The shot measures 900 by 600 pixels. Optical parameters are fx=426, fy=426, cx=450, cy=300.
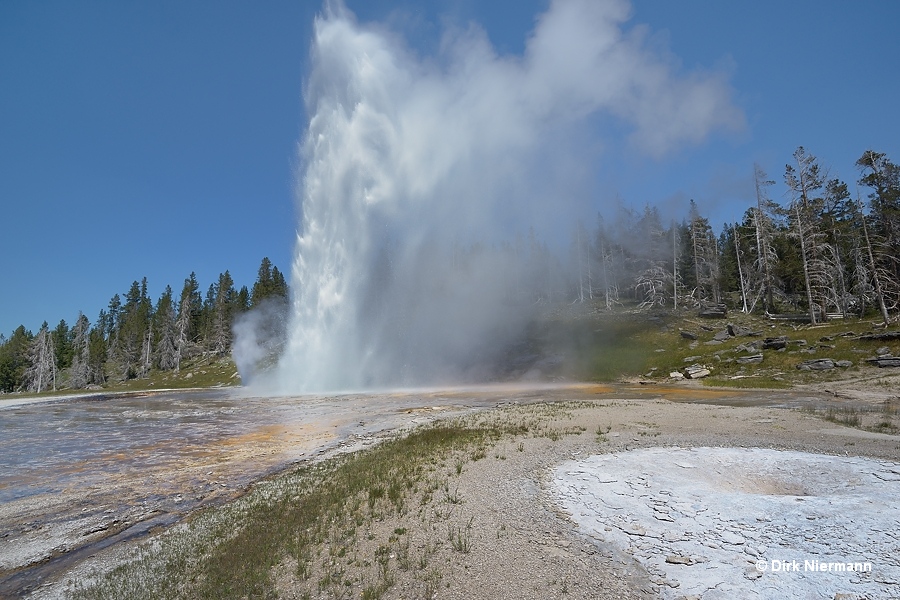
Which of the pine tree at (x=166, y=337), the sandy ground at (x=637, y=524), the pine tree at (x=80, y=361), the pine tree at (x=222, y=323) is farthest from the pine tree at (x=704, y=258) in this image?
the pine tree at (x=80, y=361)

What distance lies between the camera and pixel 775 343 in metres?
43.6

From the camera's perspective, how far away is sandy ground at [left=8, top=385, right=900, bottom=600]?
683 centimetres

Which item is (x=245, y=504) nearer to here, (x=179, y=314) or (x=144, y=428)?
(x=144, y=428)

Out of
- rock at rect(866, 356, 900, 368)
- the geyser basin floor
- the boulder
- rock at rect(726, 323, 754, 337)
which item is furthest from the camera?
the boulder

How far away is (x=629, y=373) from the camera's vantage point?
51.7 meters

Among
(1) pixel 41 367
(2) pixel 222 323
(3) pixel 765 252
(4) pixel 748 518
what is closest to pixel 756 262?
(3) pixel 765 252

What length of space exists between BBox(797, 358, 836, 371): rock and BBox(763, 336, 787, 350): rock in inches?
208

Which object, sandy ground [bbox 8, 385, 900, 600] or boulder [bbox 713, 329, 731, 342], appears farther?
boulder [bbox 713, 329, 731, 342]

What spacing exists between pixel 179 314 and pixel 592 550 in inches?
4955

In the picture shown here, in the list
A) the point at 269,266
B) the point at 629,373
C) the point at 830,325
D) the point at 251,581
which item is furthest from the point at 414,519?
the point at 269,266

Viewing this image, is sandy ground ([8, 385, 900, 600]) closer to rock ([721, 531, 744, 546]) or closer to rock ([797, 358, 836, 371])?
rock ([721, 531, 744, 546])

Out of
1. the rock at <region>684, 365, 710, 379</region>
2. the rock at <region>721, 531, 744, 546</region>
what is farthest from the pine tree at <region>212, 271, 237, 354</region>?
the rock at <region>721, 531, 744, 546</region>

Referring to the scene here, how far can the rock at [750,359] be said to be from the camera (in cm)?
4180

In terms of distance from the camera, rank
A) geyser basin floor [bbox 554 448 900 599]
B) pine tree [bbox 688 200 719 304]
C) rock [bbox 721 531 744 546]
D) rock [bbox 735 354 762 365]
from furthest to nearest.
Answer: pine tree [bbox 688 200 719 304] < rock [bbox 735 354 762 365] < rock [bbox 721 531 744 546] < geyser basin floor [bbox 554 448 900 599]
